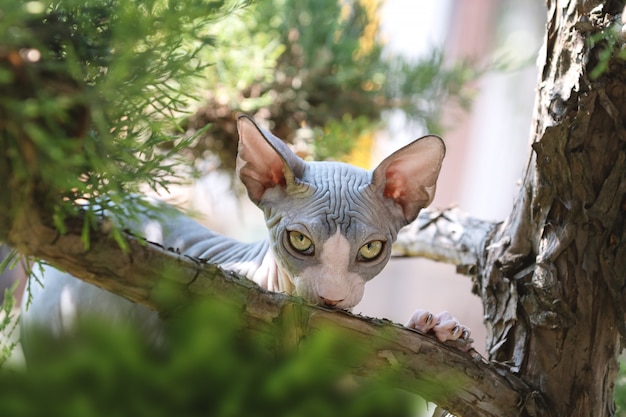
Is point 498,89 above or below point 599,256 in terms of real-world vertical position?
above

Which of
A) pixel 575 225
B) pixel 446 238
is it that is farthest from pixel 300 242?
pixel 446 238

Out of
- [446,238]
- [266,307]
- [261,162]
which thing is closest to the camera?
[266,307]

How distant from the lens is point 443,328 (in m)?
0.85

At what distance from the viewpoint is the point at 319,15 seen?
1.68 m

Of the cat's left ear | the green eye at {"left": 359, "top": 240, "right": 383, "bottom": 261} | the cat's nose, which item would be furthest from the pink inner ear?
→ the cat's nose

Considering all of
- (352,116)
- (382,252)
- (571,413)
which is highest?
(352,116)

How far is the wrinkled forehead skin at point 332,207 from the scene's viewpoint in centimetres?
87

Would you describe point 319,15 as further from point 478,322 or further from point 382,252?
point 478,322

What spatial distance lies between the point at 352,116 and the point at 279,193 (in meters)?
0.81

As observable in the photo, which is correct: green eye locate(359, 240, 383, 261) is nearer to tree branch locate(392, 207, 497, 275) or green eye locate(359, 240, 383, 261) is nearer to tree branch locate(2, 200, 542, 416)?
tree branch locate(2, 200, 542, 416)

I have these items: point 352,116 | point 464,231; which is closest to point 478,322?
point 352,116

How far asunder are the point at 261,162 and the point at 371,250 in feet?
0.60

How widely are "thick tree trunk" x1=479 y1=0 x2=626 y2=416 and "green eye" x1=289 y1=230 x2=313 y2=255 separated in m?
0.28

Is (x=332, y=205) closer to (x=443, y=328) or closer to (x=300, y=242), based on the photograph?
(x=300, y=242)
